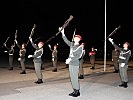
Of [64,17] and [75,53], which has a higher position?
[64,17]

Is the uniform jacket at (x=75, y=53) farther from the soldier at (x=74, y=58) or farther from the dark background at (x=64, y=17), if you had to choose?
the dark background at (x=64, y=17)

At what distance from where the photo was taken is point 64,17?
154 ft

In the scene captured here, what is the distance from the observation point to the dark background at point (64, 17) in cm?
4462

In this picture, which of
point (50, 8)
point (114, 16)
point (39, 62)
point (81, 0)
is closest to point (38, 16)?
point (50, 8)

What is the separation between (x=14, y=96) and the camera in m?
9.91

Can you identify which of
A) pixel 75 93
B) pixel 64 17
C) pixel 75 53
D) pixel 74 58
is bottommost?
pixel 75 93

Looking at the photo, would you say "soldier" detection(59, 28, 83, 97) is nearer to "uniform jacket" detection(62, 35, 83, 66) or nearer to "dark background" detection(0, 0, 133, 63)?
"uniform jacket" detection(62, 35, 83, 66)

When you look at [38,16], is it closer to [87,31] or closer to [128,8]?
[87,31]

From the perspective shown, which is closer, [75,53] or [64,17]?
A: [75,53]

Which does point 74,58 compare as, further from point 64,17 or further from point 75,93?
point 64,17

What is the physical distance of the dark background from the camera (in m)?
44.6

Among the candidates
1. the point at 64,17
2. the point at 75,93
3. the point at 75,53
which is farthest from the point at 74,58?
the point at 64,17

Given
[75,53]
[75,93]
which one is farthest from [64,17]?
[75,93]

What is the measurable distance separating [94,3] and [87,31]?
609 cm
